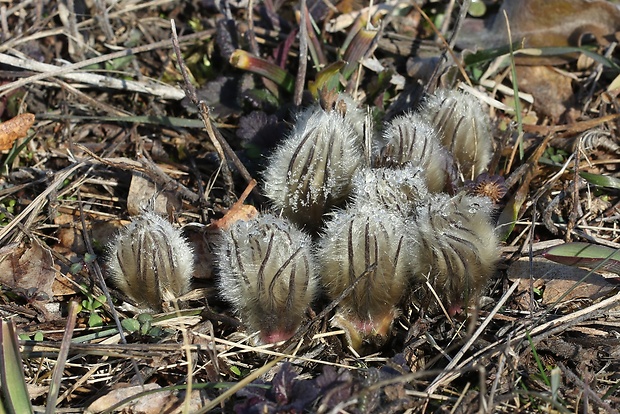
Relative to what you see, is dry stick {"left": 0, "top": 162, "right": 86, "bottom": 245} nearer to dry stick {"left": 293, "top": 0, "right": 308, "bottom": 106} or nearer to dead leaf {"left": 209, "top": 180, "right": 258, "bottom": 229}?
dead leaf {"left": 209, "top": 180, "right": 258, "bottom": 229}

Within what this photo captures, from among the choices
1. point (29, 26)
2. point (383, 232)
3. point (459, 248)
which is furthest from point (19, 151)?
point (459, 248)

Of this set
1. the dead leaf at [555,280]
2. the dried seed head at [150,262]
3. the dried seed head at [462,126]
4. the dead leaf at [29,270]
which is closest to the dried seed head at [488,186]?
the dried seed head at [462,126]

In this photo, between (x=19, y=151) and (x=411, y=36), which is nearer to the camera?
(x=19, y=151)

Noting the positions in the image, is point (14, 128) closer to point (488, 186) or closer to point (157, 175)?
point (157, 175)

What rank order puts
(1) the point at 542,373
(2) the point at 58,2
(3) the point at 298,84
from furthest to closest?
1. (2) the point at 58,2
2. (3) the point at 298,84
3. (1) the point at 542,373

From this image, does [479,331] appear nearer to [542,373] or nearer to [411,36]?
[542,373]

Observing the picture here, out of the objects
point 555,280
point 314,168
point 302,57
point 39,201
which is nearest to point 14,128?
point 39,201

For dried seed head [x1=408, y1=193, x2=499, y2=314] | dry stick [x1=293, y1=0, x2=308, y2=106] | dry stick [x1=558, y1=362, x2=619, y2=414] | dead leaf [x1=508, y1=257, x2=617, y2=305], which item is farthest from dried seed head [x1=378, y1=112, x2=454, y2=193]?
dry stick [x1=558, y1=362, x2=619, y2=414]
